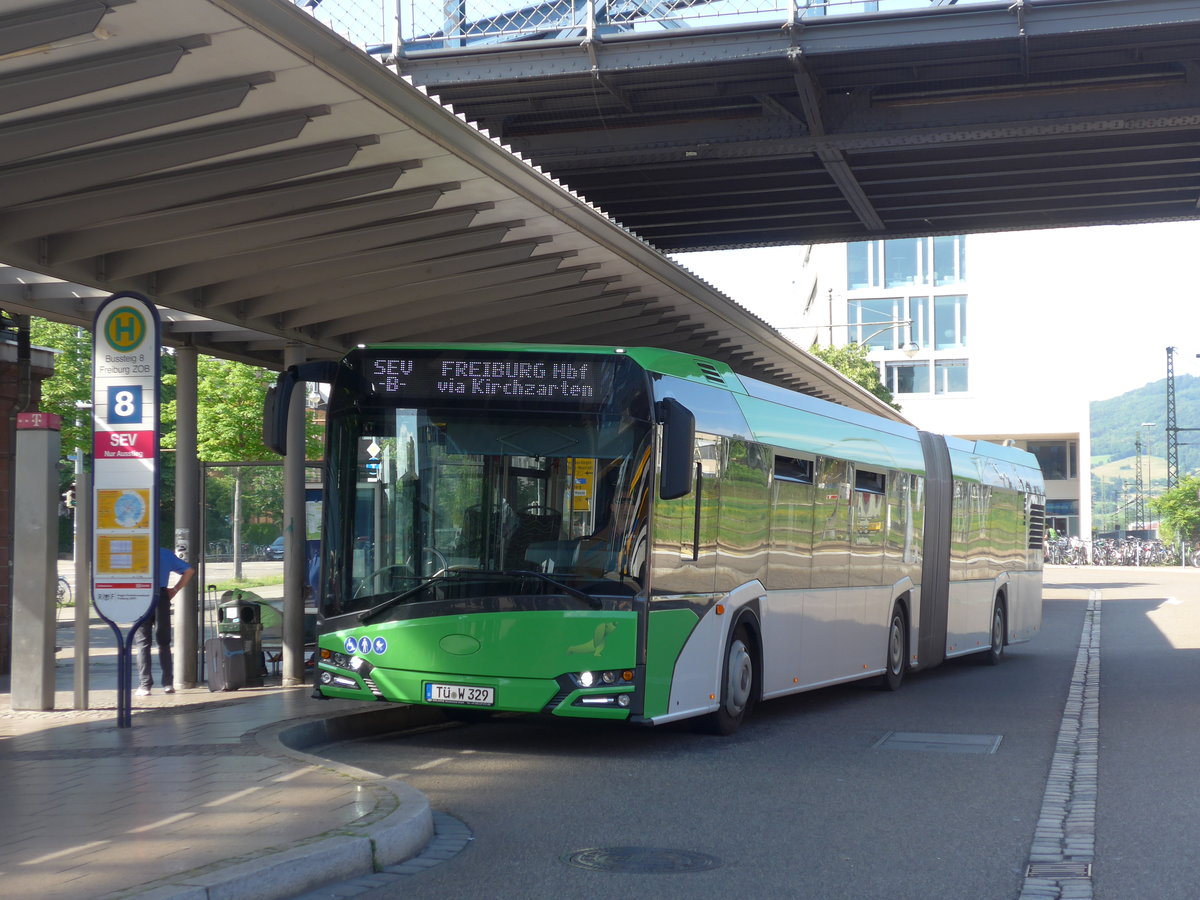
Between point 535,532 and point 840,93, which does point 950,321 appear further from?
point 535,532

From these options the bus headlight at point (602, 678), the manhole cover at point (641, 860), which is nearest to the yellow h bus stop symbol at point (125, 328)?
the bus headlight at point (602, 678)

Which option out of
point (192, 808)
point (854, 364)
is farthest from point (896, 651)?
point (854, 364)

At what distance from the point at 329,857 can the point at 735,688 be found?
5.75 meters

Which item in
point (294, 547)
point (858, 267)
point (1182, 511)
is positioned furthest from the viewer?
point (858, 267)

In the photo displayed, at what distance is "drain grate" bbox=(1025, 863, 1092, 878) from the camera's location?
22.2 ft

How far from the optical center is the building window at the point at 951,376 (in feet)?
270

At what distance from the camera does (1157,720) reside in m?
13.1

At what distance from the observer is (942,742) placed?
1159cm

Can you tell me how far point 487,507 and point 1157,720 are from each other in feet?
22.4

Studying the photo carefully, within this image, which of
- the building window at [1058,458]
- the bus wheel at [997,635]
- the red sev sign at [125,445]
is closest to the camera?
the red sev sign at [125,445]

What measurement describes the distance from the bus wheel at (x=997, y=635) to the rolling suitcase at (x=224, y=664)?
36.6ft

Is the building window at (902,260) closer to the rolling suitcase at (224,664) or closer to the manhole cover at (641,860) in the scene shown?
the rolling suitcase at (224,664)

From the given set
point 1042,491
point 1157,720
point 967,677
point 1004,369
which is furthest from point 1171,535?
point 1157,720

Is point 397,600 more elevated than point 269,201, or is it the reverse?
point 269,201
